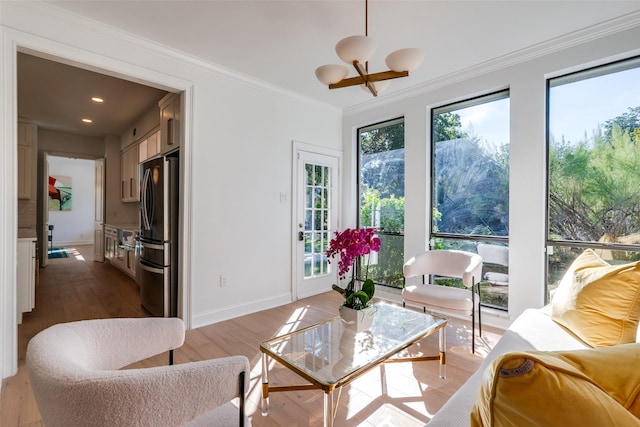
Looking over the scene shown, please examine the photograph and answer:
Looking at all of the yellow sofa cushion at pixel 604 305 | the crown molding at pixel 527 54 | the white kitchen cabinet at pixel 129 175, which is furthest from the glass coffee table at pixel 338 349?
the white kitchen cabinet at pixel 129 175

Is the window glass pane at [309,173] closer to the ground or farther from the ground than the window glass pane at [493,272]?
farther from the ground

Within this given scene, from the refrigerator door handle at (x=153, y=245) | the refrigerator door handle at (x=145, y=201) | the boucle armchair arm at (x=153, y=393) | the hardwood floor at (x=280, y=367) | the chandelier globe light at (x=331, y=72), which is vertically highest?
the chandelier globe light at (x=331, y=72)

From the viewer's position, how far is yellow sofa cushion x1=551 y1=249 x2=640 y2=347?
4.69ft

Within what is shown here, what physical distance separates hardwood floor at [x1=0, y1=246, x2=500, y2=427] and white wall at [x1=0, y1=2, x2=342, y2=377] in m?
0.35

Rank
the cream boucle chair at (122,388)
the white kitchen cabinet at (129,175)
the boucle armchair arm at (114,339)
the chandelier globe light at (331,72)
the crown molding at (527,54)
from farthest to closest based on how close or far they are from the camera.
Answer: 1. the white kitchen cabinet at (129,175)
2. the crown molding at (527,54)
3. the chandelier globe light at (331,72)
4. the boucle armchair arm at (114,339)
5. the cream boucle chair at (122,388)

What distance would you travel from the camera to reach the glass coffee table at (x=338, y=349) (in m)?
1.42

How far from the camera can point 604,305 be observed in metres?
1.49

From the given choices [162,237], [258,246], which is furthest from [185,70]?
[258,246]

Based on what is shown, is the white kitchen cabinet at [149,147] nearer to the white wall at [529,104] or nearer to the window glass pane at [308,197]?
the window glass pane at [308,197]

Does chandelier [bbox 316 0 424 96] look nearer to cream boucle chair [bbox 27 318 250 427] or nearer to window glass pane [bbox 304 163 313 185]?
cream boucle chair [bbox 27 318 250 427]

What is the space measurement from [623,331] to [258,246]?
302 cm

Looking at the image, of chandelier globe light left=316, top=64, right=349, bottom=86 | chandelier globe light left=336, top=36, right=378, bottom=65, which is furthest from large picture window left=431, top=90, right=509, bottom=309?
chandelier globe light left=336, top=36, right=378, bottom=65

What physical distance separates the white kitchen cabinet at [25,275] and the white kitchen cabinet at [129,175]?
6.80 ft

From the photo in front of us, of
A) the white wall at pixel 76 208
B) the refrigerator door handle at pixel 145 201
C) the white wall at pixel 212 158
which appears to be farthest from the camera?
the white wall at pixel 76 208
